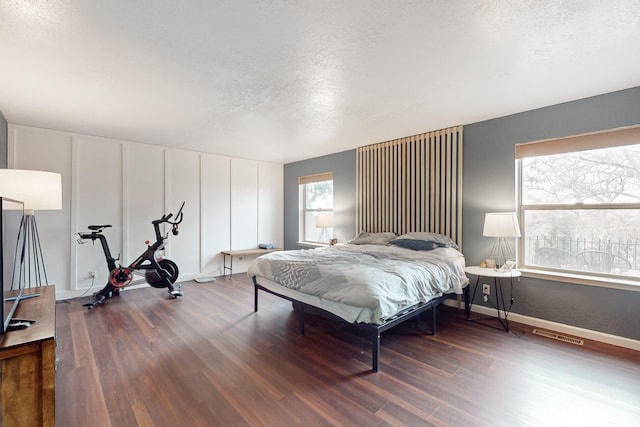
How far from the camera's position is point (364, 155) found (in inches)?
194

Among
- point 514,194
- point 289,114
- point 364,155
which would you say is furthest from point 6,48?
point 514,194

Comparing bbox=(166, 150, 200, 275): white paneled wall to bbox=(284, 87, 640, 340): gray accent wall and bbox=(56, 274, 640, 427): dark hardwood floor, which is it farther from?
bbox=(284, 87, 640, 340): gray accent wall

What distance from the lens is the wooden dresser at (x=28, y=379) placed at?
1.17 m

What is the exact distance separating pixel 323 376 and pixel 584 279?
2791mm

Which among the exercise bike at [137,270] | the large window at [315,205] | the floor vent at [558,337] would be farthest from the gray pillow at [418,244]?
the exercise bike at [137,270]

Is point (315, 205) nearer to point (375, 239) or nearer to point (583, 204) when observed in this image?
point (375, 239)

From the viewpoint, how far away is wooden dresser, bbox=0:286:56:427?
117cm

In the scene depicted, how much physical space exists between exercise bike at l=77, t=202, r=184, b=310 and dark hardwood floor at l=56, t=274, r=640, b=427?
2.32 feet

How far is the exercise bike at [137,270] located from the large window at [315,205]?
2.63m

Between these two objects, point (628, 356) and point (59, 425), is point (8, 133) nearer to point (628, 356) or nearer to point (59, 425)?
point (59, 425)

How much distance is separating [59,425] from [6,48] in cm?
253

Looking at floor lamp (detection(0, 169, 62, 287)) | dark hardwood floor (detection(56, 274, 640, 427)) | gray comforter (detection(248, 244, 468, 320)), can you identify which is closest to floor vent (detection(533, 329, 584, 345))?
dark hardwood floor (detection(56, 274, 640, 427))

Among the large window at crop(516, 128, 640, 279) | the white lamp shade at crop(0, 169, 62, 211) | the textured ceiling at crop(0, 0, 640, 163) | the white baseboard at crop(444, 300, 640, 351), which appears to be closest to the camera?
the textured ceiling at crop(0, 0, 640, 163)

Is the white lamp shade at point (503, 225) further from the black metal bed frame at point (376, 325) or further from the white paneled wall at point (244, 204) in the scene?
the white paneled wall at point (244, 204)
